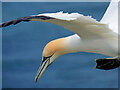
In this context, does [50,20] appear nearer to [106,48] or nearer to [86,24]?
[86,24]

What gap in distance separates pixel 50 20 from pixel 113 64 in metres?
1.14

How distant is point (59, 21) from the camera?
410cm

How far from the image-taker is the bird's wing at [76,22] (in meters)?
3.85

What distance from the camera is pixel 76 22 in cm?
423

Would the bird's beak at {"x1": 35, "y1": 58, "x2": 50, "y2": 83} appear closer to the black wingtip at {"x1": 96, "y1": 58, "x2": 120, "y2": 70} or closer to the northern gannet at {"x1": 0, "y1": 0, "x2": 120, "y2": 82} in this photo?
the northern gannet at {"x1": 0, "y1": 0, "x2": 120, "y2": 82}

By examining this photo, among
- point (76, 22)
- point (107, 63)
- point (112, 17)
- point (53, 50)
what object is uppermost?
point (112, 17)

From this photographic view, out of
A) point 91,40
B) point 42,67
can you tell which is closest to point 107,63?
point 91,40

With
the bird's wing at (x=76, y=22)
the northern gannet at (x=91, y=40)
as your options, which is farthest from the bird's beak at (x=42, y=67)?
the bird's wing at (x=76, y=22)

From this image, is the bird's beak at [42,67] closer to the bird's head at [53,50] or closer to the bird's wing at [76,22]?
the bird's head at [53,50]

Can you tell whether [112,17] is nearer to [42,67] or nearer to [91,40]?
[91,40]

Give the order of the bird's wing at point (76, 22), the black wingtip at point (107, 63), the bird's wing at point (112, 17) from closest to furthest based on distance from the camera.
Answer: the bird's wing at point (76, 22)
the black wingtip at point (107, 63)
the bird's wing at point (112, 17)

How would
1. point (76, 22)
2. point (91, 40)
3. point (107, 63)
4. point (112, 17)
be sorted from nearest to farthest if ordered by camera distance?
1. point (76, 22)
2. point (91, 40)
3. point (107, 63)
4. point (112, 17)

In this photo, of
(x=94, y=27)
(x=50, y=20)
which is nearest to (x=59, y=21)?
(x=50, y=20)

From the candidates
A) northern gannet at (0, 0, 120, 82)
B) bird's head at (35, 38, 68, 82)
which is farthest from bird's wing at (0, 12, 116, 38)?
bird's head at (35, 38, 68, 82)
